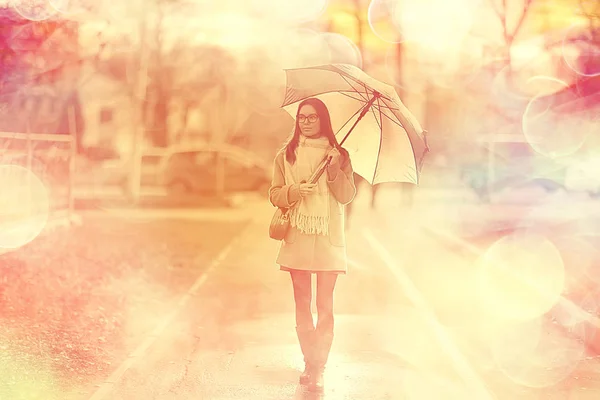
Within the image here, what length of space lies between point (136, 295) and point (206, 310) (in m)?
1.33

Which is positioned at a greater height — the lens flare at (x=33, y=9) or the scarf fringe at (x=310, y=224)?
the lens flare at (x=33, y=9)

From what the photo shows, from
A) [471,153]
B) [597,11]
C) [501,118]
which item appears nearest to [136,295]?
[597,11]

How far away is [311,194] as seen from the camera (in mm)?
7023

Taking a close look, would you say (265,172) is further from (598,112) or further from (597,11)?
(597,11)

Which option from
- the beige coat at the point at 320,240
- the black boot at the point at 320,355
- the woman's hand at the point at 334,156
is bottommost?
the black boot at the point at 320,355

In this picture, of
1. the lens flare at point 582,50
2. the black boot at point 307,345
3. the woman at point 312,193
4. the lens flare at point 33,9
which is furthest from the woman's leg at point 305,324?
the lens flare at point 582,50

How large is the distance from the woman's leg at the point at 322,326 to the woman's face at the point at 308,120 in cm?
97

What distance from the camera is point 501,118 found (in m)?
44.2

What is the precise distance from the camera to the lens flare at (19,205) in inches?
622

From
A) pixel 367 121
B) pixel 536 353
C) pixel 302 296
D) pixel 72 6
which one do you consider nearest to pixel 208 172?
pixel 72 6

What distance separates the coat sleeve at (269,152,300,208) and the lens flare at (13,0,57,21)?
746 centimetres

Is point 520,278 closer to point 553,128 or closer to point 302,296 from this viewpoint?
point 302,296

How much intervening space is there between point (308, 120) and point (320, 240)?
782 millimetres

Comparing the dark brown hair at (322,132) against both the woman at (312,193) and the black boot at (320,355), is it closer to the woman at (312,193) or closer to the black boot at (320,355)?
the woman at (312,193)
